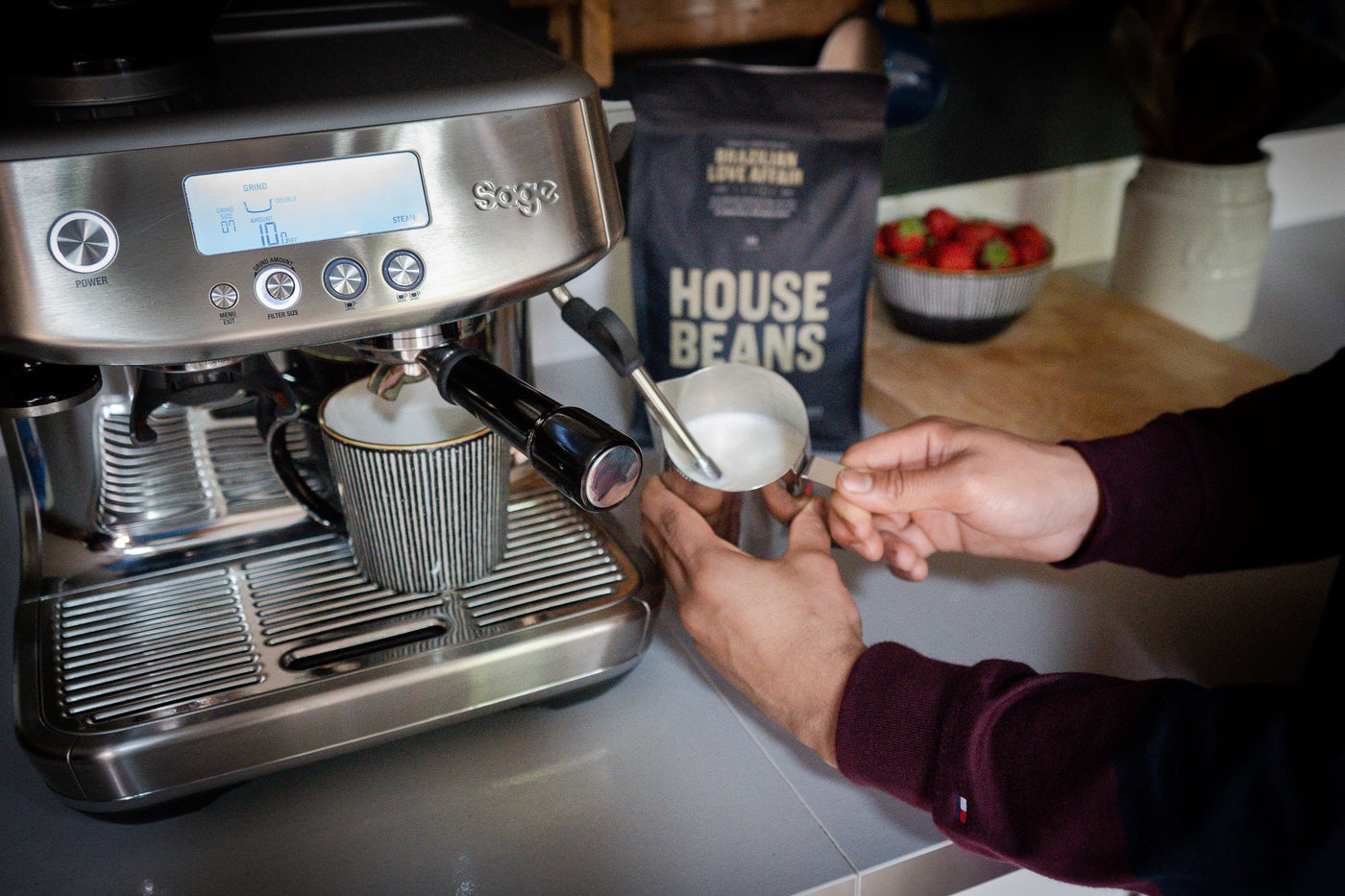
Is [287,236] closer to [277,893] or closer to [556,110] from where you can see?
[556,110]

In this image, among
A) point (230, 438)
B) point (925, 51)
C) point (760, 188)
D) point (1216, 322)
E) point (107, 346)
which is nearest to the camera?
point (107, 346)

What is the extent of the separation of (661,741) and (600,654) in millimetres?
65

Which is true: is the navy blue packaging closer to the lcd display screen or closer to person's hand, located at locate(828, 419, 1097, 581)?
person's hand, located at locate(828, 419, 1097, 581)

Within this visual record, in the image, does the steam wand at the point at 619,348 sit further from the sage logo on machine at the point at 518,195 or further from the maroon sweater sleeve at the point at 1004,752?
the maroon sweater sleeve at the point at 1004,752

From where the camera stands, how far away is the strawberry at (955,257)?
1.04m

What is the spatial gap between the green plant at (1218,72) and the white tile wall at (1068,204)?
0.15 metres

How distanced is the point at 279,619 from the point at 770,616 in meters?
0.27

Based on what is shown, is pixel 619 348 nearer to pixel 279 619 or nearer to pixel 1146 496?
pixel 279 619

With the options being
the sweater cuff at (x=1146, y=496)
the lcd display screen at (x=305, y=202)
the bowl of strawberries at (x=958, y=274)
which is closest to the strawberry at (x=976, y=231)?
the bowl of strawberries at (x=958, y=274)

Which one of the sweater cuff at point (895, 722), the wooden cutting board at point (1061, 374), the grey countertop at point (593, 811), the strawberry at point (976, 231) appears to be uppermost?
the strawberry at point (976, 231)

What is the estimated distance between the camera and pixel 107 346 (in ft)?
1.47

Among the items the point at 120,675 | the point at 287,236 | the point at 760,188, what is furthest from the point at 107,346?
the point at 760,188

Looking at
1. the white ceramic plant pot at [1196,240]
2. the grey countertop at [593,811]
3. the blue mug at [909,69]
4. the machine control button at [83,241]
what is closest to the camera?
the machine control button at [83,241]

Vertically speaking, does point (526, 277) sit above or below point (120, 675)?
above
